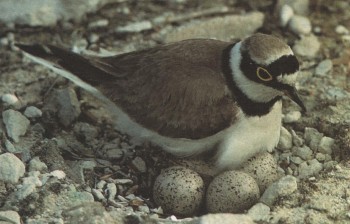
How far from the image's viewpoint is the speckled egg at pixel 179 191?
4.20 meters

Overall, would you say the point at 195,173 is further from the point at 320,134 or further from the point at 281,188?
the point at 320,134

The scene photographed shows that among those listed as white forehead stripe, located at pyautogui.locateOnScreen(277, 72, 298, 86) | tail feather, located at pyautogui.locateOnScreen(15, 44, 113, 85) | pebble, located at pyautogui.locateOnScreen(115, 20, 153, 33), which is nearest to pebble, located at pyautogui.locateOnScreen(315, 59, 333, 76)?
white forehead stripe, located at pyautogui.locateOnScreen(277, 72, 298, 86)

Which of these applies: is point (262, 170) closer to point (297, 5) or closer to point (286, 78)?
point (286, 78)

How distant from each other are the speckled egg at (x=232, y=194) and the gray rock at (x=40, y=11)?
2291 millimetres

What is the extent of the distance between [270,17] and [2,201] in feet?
9.32

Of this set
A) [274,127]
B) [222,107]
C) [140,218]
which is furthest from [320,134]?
[140,218]

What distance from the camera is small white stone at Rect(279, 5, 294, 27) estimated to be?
19.6 feet

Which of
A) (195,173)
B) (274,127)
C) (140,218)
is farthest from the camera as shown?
(274,127)

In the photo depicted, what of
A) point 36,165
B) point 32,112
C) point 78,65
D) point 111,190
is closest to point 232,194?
point 111,190

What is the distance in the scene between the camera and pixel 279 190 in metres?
4.19

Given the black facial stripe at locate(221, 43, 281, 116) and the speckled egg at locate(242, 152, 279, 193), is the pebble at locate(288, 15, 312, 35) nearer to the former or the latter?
the black facial stripe at locate(221, 43, 281, 116)

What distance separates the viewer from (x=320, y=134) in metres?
4.88

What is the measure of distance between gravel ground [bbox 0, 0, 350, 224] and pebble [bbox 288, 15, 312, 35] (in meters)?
0.01

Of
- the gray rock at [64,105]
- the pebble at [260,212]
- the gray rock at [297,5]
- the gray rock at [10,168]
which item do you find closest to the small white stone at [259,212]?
the pebble at [260,212]
